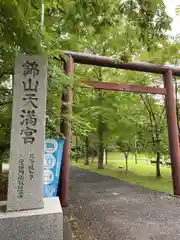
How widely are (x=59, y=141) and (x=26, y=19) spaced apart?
319 centimetres

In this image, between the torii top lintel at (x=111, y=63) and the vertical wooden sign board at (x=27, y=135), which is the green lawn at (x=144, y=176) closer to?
the torii top lintel at (x=111, y=63)

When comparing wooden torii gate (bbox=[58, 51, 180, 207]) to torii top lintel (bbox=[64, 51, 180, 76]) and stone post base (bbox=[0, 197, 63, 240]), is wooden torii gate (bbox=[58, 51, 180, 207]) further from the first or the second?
stone post base (bbox=[0, 197, 63, 240])

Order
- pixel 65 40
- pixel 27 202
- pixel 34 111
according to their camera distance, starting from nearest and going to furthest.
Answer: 1. pixel 27 202
2. pixel 34 111
3. pixel 65 40

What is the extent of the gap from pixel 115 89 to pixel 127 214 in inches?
133

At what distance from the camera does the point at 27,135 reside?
2613 mm

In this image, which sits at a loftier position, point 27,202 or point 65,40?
point 65,40

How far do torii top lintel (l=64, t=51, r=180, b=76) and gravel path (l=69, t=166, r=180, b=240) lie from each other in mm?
3863

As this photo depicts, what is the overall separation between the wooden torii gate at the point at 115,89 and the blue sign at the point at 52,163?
278 mm

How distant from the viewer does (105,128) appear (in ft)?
41.2

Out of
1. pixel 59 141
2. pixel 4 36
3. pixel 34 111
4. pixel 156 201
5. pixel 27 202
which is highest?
pixel 4 36

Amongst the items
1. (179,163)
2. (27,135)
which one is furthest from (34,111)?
(179,163)

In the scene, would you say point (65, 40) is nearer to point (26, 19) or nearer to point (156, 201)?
point (26, 19)

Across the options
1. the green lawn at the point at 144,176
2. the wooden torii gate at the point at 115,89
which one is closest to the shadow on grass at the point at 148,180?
the green lawn at the point at 144,176

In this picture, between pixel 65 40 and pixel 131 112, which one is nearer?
pixel 65 40
